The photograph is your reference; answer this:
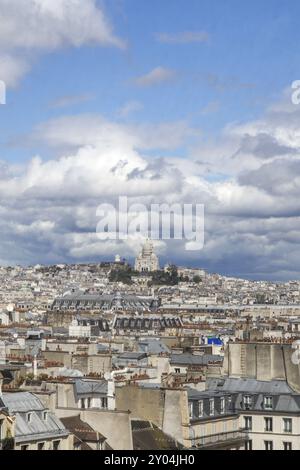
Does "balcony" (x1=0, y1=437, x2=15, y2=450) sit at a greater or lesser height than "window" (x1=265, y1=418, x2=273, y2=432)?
lesser

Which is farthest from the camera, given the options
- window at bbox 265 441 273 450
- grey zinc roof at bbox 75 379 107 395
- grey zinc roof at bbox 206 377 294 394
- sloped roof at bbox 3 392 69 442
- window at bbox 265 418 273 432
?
grey zinc roof at bbox 206 377 294 394

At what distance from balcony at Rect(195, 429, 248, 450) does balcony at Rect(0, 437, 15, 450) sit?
256 inches

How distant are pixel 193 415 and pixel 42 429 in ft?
18.0

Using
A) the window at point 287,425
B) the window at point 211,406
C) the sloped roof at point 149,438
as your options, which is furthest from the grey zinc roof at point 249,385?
the sloped roof at point 149,438

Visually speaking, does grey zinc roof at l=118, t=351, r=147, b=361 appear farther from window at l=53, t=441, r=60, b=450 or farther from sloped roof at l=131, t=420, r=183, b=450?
window at l=53, t=441, r=60, b=450

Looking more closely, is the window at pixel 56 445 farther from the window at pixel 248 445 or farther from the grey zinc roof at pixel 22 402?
the window at pixel 248 445

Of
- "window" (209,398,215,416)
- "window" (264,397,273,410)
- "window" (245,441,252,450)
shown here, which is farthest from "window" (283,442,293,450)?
"window" (209,398,215,416)

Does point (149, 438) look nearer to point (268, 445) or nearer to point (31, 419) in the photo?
point (31, 419)

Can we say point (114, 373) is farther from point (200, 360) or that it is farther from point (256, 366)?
point (200, 360)

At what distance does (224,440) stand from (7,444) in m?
8.63

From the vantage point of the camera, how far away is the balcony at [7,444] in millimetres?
23188

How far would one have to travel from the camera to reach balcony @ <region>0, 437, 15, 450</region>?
913 inches

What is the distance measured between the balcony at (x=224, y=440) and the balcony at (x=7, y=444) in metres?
6.49
